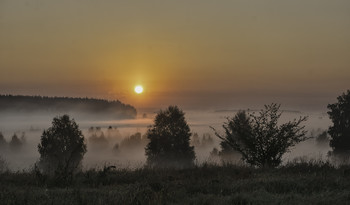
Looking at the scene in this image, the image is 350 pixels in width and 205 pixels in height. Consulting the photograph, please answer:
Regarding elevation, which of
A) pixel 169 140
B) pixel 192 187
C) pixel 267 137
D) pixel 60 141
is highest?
pixel 60 141

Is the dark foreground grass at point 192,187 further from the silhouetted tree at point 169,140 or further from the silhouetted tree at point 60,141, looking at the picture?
the silhouetted tree at point 60,141

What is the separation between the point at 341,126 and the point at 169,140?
2088 cm

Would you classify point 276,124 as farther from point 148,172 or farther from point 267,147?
point 148,172

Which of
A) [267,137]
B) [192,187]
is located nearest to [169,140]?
[267,137]

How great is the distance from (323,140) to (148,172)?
98.8 metres

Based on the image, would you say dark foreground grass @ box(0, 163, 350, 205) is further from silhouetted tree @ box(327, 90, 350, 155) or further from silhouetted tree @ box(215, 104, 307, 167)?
silhouetted tree @ box(327, 90, 350, 155)

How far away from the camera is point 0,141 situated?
397 feet

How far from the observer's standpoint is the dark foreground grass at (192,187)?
789cm

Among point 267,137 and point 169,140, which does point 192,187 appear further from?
point 169,140

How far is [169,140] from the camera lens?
147 feet

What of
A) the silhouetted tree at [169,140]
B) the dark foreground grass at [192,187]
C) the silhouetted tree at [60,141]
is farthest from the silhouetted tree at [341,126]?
the dark foreground grass at [192,187]

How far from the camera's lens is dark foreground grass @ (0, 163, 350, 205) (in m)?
7.89

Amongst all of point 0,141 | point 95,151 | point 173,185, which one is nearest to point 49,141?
point 173,185

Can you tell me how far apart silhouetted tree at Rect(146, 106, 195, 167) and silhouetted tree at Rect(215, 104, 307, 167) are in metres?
28.7
